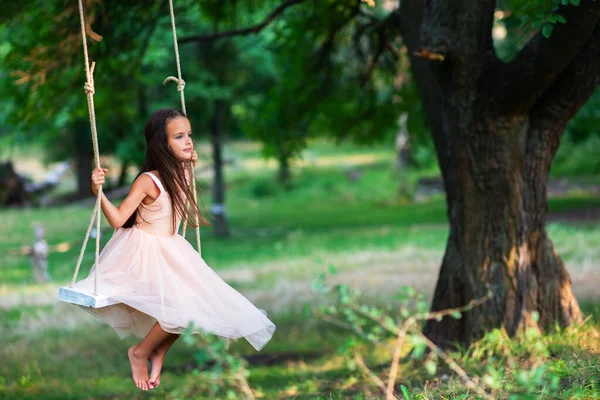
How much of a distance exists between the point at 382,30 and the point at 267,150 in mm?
5468

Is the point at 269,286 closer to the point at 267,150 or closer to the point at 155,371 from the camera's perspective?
the point at 267,150

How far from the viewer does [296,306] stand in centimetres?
1144

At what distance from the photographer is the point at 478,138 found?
21.6ft

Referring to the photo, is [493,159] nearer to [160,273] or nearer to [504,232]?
[504,232]

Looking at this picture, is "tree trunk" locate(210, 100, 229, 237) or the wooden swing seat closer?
the wooden swing seat

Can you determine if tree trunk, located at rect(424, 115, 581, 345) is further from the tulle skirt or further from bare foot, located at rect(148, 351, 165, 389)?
bare foot, located at rect(148, 351, 165, 389)

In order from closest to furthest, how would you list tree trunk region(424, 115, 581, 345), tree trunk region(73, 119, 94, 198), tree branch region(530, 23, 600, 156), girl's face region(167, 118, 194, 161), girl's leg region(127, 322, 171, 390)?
girl's leg region(127, 322, 171, 390)
girl's face region(167, 118, 194, 161)
tree branch region(530, 23, 600, 156)
tree trunk region(424, 115, 581, 345)
tree trunk region(73, 119, 94, 198)

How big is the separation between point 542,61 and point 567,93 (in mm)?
602

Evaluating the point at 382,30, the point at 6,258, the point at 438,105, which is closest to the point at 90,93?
the point at 438,105

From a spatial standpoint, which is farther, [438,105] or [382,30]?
[382,30]

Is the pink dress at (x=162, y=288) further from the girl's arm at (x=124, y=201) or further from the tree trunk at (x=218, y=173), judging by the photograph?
the tree trunk at (x=218, y=173)

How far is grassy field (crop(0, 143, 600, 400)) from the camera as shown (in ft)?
20.6

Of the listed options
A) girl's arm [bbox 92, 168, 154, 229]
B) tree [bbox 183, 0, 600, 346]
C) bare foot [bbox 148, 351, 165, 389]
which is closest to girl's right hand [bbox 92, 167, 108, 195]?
girl's arm [bbox 92, 168, 154, 229]

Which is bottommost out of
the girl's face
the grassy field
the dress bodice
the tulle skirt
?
the grassy field
